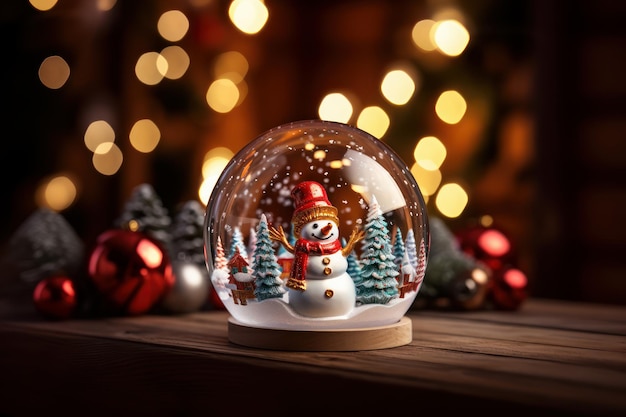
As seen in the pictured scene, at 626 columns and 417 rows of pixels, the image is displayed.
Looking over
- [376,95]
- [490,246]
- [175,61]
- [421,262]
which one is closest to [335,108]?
[376,95]

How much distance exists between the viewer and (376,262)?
138 cm

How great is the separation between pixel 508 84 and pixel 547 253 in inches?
32.9

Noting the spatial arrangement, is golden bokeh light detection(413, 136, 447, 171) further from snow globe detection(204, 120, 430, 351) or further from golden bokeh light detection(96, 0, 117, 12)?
snow globe detection(204, 120, 430, 351)

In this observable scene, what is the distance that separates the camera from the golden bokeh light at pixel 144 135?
357 cm

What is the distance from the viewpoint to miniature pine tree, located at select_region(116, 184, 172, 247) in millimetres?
1976

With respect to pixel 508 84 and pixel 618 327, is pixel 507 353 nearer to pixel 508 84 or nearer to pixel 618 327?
pixel 618 327

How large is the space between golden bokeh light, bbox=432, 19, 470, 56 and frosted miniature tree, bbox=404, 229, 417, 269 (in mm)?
2326

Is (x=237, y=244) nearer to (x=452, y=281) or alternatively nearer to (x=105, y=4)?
(x=452, y=281)

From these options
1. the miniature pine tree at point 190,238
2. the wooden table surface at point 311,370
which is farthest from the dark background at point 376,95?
the wooden table surface at point 311,370

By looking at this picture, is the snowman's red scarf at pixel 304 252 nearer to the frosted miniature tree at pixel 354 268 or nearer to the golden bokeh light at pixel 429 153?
the frosted miniature tree at pixel 354 268

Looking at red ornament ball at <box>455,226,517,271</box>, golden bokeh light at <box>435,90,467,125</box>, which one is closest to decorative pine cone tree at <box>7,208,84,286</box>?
red ornament ball at <box>455,226,517,271</box>

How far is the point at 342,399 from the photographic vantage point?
108 cm

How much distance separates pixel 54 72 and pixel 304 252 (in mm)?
2540

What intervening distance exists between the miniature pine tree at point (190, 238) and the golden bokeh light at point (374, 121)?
1788mm
